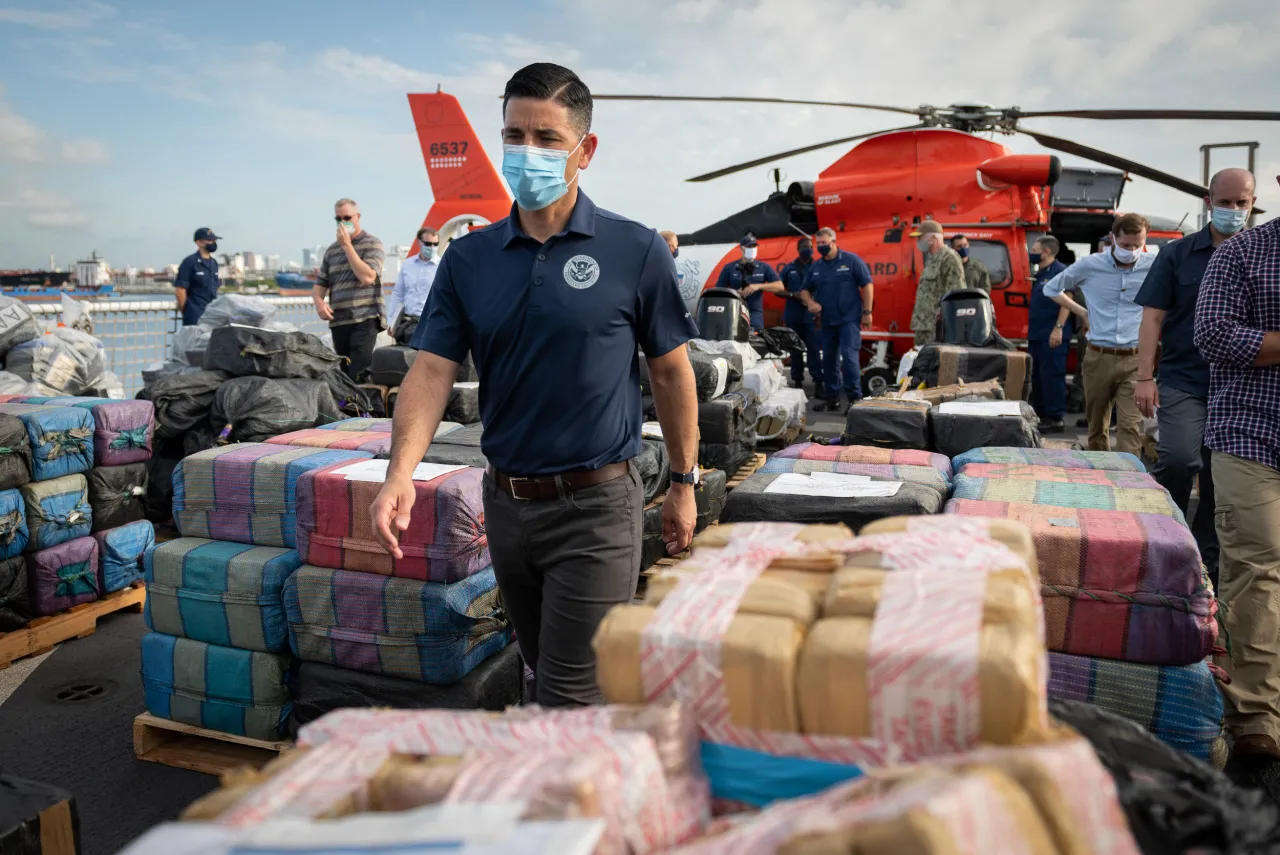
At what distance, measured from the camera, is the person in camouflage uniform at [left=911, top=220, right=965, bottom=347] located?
10.0 metres

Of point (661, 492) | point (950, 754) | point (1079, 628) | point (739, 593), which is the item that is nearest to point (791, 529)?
point (739, 593)

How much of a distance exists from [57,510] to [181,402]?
137 cm

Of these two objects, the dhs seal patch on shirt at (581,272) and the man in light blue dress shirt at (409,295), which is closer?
the dhs seal patch on shirt at (581,272)

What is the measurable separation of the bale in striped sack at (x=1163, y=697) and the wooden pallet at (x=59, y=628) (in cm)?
377

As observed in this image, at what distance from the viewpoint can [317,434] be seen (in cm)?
385

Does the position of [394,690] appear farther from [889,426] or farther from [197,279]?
[197,279]

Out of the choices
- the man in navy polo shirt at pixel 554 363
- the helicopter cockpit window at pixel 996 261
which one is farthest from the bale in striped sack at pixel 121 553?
the helicopter cockpit window at pixel 996 261

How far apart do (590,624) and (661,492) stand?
6.98 feet

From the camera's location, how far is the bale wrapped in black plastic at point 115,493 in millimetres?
4496

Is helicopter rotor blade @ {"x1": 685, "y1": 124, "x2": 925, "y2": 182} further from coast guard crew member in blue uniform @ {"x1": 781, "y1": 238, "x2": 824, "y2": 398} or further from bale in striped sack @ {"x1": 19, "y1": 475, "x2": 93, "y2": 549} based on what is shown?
bale in striped sack @ {"x1": 19, "y1": 475, "x2": 93, "y2": 549}

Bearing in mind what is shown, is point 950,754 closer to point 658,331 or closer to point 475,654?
point 658,331

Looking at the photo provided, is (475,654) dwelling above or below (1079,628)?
below

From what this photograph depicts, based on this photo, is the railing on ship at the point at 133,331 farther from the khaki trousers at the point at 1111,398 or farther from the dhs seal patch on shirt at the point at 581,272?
the dhs seal patch on shirt at the point at 581,272

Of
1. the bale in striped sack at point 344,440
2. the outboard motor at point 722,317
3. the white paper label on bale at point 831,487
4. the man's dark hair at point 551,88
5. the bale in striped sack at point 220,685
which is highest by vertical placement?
the man's dark hair at point 551,88
